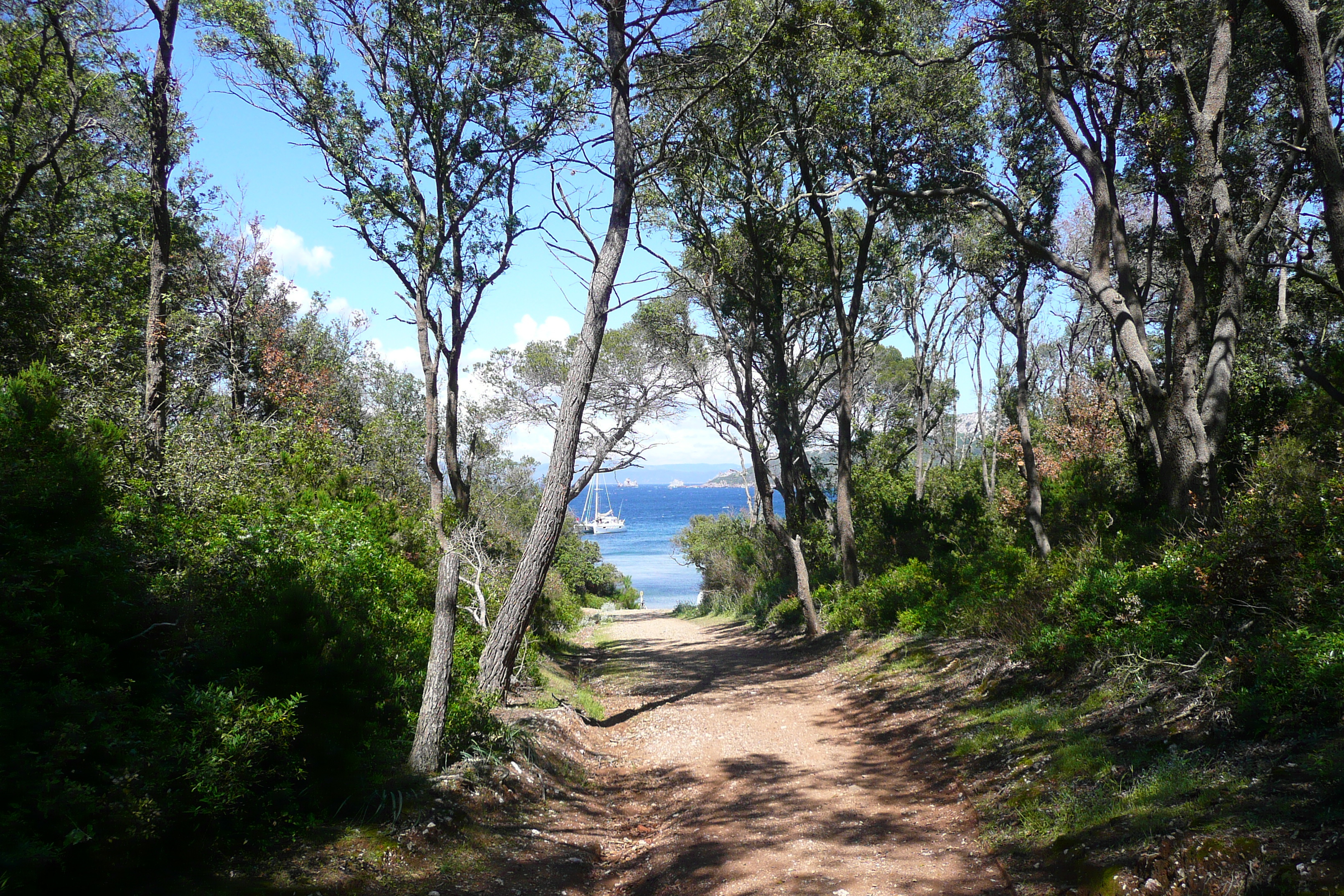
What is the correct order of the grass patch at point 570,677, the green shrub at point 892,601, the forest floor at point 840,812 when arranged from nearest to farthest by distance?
the forest floor at point 840,812
the grass patch at point 570,677
the green shrub at point 892,601

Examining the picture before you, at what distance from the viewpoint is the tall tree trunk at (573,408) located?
741 cm

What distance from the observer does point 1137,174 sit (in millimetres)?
11508

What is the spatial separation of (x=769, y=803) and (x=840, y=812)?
0.64 meters

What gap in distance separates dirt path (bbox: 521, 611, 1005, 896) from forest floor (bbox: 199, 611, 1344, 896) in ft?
0.08

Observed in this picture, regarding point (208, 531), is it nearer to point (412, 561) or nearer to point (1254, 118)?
point (412, 561)

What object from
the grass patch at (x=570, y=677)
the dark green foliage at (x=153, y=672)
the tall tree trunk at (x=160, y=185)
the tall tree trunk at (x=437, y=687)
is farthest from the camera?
the grass patch at (x=570, y=677)

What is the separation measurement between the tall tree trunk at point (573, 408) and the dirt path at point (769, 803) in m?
1.69

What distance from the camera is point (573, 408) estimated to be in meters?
7.89

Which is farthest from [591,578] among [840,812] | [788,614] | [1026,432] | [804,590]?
[840,812]

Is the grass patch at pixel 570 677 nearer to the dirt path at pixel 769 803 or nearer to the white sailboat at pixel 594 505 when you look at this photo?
the dirt path at pixel 769 803

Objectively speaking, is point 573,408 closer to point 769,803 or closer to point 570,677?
point 769,803

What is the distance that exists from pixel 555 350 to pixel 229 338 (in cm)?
892

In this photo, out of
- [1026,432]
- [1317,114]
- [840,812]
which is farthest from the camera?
[1026,432]

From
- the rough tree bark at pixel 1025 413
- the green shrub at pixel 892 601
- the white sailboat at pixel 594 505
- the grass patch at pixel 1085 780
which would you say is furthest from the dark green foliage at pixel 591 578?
the grass patch at pixel 1085 780
